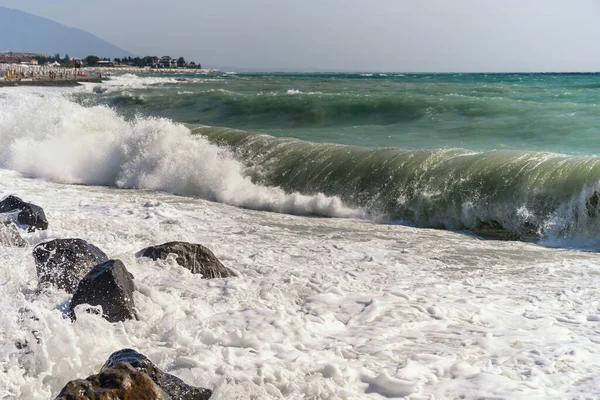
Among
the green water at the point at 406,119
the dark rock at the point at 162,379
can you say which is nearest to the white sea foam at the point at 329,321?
the dark rock at the point at 162,379

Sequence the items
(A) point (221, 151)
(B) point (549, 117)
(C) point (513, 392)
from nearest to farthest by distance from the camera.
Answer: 1. (C) point (513, 392)
2. (A) point (221, 151)
3. (B) point (549, 117)

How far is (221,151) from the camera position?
47.1 feet

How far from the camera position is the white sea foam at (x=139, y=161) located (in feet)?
38.6

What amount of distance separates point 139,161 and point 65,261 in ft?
29.0

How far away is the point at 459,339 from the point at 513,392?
930mm

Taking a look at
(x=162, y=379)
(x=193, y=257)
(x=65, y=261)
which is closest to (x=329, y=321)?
(x=193, y=257)

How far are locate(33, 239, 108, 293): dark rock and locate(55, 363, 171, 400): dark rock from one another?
2.02 meters

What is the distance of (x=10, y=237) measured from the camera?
662 cm

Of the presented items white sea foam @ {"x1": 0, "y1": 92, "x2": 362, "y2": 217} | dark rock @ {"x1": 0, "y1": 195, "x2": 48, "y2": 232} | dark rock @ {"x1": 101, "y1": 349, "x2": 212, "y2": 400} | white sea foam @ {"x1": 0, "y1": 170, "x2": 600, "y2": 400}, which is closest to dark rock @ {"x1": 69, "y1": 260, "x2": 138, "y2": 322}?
white sea foam @ {"x1": 0, "y1": 170, "x2": 600, "y2": 400}

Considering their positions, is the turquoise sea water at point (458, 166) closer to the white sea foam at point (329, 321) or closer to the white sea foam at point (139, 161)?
the white sea foam at point (139, 161)

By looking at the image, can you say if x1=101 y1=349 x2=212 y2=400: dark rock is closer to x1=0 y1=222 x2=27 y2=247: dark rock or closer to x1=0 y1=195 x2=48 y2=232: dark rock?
x1=0 y1=222 x2=27 y2=247: dark rock

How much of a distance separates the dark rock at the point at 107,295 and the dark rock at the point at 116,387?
4.51 feet

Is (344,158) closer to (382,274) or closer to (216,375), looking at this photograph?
(382,274)

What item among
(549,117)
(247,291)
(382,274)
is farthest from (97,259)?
(549,117)
